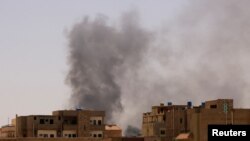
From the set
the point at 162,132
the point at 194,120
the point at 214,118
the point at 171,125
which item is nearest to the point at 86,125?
the point at 162,132

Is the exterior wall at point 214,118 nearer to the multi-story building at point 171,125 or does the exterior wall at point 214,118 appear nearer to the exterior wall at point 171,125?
the exterior wall at point 171,125

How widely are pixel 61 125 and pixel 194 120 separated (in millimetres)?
28664

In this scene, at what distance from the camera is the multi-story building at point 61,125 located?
168125mm

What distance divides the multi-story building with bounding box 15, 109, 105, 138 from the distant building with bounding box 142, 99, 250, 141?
585 inches

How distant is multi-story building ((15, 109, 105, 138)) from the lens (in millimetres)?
168125

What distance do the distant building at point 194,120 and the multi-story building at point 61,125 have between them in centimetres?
1487

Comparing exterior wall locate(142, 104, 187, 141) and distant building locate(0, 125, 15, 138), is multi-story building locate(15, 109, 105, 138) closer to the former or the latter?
distant building locate(0, 125, 15, 138)

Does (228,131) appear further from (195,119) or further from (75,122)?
(75,122)

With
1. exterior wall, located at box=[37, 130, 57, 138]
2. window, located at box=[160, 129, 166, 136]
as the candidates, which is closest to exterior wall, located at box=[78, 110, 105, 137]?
exterior wall, located at box=[37, 130, 57, 138]

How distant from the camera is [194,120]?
156 meters

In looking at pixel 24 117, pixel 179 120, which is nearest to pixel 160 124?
pixel 179 120

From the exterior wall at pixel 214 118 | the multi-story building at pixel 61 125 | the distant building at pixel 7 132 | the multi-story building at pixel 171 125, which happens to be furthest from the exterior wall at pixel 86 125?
the exterior wall at pixel 214 118

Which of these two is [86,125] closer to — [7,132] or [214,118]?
[7,132]

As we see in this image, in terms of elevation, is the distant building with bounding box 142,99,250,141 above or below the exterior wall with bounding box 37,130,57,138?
above
